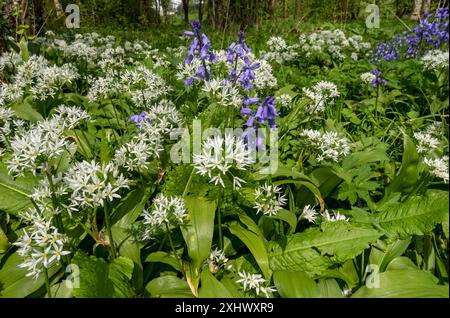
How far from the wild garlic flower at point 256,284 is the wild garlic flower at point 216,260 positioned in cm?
19

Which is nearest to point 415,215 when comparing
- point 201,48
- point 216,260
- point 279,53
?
point 216,260

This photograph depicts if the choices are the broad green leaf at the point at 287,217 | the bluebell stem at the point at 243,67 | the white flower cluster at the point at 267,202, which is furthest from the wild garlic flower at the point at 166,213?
the bluebell stem at the point at 243,67

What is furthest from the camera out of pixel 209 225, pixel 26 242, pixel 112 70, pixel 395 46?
pixel 395 46

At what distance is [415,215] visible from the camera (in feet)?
6.97

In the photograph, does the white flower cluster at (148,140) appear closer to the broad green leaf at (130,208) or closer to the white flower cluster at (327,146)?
the broad green leaf at (130,208)

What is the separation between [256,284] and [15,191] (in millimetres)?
1780

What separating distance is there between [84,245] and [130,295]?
0.66 m

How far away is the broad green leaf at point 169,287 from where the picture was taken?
6.30 feet

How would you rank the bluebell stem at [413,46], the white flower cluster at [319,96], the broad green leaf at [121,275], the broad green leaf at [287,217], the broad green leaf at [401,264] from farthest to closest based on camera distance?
the bluebell stem at [413,46] → the white flower cluster at [319,96] → the broad green leaf at [287,217] → the broad green leaf at [401,264] → the broad green leaf at [121,275]

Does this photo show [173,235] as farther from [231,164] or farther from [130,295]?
[231,164]

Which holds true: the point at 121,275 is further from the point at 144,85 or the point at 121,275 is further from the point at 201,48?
the point at 144,85

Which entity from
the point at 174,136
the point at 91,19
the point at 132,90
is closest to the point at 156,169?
the point at 174,136
